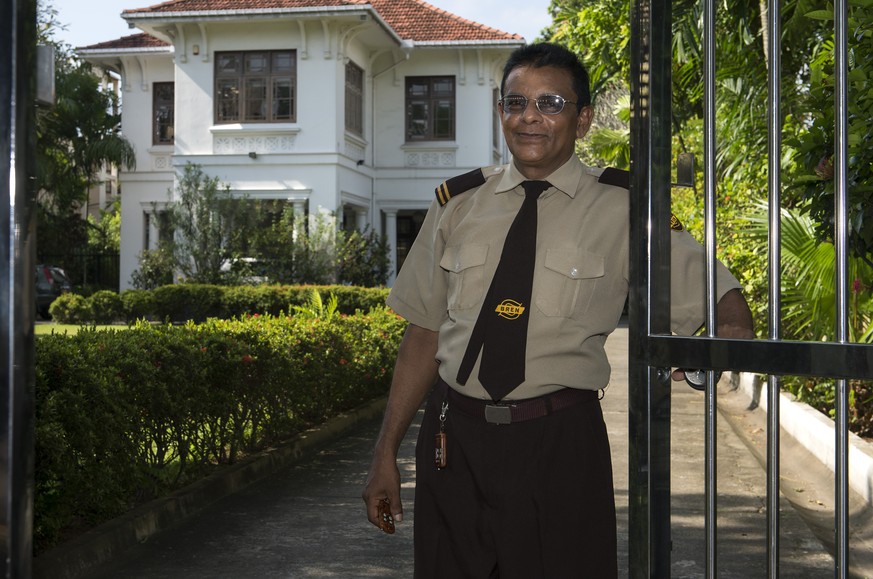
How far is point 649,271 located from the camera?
244 cm

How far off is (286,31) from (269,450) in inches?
726

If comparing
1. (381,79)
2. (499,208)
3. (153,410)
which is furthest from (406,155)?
(499,208)

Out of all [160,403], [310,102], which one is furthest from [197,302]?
[160,403]

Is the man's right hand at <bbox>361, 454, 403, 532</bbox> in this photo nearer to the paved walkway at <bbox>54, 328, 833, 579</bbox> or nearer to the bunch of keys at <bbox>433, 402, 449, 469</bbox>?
the bunch of keys at <bbox>433, 402, 449, 469</bbox>

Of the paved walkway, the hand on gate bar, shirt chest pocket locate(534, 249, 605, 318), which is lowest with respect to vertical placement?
the paved walkway

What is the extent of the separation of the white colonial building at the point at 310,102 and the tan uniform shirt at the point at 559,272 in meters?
21.7

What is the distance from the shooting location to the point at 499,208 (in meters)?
3.30

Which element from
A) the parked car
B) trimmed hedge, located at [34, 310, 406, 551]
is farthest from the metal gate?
the parked car

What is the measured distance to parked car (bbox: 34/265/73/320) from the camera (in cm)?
2900

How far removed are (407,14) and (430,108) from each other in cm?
290

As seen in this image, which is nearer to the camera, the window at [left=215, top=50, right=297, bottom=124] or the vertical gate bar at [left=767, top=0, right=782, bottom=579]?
the vertical gate bar at [left=767, top=0, right=782, bottom=579]

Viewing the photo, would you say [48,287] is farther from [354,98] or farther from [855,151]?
[855,151]

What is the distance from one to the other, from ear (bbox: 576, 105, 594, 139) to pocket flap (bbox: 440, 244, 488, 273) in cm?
49

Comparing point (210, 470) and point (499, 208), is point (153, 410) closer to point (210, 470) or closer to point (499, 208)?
point (210, 470)
